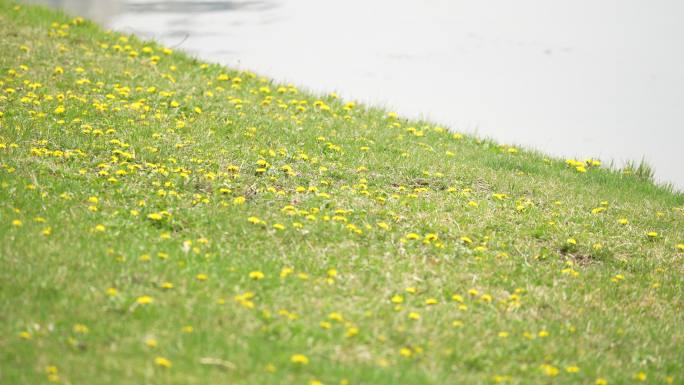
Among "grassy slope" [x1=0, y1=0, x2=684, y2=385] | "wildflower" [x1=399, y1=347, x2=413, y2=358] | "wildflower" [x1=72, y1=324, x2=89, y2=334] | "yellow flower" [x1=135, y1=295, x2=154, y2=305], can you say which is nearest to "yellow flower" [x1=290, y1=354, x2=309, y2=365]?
"grassy slope" [x1=0, y1=0, x2=684, y2=385]

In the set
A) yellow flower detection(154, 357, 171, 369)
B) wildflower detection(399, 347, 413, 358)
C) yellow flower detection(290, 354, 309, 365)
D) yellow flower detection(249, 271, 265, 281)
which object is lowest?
yellow flower detection(154, 357, 171, 369)

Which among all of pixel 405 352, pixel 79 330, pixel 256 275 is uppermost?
pixel 256 275

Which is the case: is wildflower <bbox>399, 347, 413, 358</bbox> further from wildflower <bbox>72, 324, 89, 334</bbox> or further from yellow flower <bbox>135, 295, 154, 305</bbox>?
wildflower <bbox>72, 324, 89, 334</bbox>

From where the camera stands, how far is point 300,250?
264 inches

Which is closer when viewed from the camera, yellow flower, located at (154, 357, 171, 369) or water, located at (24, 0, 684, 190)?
yellow flower, located at (154, 357, 171, 369)

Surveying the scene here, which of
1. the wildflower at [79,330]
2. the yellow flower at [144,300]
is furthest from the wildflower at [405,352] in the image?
the wildflower at [79,330]

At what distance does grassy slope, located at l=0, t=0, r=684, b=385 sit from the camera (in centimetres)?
507

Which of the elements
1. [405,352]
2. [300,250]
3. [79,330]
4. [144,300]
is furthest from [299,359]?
[300,250]

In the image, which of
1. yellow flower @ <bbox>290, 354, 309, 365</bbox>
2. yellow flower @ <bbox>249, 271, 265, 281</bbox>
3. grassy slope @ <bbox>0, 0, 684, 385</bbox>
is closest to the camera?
yellow flower @ <bbox>290, 354, 309, 365</bbox>

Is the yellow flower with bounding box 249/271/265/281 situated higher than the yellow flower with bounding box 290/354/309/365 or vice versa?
the yellow flower with bounding box 249/271/265/281

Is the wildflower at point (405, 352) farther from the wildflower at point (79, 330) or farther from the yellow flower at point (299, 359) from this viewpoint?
the wildflower at point (79, 330)

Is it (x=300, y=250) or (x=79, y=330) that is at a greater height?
(x=300, y=250)

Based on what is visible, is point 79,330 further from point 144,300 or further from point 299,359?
point 299,359

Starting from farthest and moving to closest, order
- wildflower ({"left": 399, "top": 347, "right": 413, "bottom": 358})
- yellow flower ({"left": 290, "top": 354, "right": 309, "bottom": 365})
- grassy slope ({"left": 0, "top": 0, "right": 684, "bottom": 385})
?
1. wildflower ({"left": 399, "top": 347, "right": 413, "bottom": 358})
2. grassy slope ({"left": 0, "top": 0, "right": 684, "bottom": 385})
3. yellow flower ({"left": 290, "top": 354, "right": 309, "bottom": 365})
